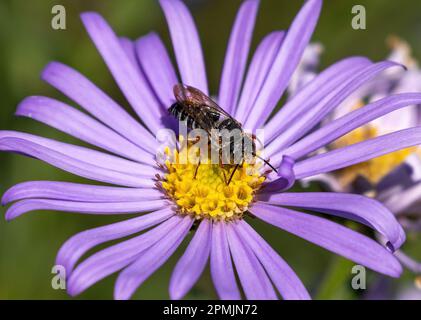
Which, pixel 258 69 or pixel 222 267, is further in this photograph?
pixel 258 69

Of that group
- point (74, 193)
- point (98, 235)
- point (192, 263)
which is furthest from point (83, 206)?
point (192, 263)

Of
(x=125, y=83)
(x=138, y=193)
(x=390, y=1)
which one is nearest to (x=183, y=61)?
(x=125, y=83)

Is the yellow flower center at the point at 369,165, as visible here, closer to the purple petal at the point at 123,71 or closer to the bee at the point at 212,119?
the bee at the point at 212,119

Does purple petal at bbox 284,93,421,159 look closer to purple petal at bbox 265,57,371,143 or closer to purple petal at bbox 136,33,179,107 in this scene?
purple petal at bbox 265,57,371,143

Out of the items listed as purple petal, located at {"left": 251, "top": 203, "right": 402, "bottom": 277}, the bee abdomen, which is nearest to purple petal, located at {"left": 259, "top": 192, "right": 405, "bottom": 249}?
purple petal, located at {"left": 251, "top": 203, "right": 402, "bottom": 277}

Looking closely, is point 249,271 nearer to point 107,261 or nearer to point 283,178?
point 283,178

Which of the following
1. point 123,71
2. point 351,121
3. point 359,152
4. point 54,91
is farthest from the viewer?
point 54,91

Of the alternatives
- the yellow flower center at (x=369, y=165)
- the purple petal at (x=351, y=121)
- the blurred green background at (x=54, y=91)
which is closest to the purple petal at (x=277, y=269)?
the purple petal at (x=351, y=121)
